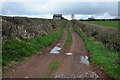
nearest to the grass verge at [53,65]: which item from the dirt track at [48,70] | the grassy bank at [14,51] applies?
the dirt track at [48,70]

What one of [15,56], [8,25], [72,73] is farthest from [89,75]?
[8,25]

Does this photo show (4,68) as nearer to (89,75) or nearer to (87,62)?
(89,75)

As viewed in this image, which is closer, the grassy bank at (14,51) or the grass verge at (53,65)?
the grass verge at (53,65)

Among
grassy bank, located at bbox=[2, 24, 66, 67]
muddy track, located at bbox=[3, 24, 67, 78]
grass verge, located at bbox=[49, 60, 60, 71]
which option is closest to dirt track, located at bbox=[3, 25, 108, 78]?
muddy track, located at bbox=[3, 24, 67, 78]

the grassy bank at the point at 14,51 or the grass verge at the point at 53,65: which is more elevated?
the grassy bank at the point at 14,51

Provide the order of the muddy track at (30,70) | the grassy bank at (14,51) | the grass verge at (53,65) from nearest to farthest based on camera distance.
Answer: the muddy track at (30,70)
the grass verge at (53,65)
the grassy bank at (14,51)

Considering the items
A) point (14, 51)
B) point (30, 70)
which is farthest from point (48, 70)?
point (14, 51)

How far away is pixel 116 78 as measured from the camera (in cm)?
877

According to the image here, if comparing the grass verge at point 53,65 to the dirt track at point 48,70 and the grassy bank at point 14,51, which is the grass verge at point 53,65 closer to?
the dirt track at point 48,70

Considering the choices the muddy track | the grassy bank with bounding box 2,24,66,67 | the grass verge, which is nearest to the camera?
the muddy track

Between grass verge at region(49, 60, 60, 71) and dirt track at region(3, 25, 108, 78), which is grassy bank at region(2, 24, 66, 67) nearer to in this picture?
dirt track at region(3, 25, 108, 78)

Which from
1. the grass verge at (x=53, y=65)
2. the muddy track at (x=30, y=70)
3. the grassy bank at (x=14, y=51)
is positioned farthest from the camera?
the grassy bank at (x=14, y=51)

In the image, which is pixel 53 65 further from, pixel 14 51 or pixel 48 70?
pixel 14 51

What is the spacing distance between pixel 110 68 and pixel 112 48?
→ 6.63 meters
